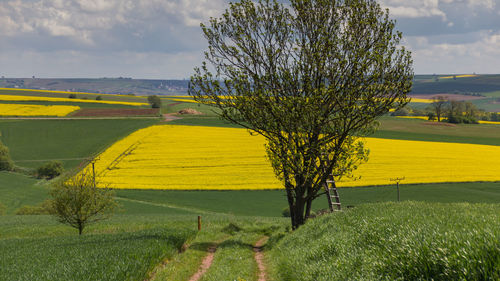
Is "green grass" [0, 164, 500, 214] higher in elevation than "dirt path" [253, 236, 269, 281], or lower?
lower

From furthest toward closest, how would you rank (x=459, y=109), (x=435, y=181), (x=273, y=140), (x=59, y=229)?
(x=459, y=109)
(x=435, y=181)
(x=59, y=229)
(x=273, y=140)

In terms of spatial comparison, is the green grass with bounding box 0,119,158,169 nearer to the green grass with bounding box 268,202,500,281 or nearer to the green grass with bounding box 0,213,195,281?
the green grass with bounding box 0,213,195,281

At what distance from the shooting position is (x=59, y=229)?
38.1 meters

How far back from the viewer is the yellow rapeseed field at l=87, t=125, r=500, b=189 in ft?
195

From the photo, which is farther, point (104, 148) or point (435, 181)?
point (104, 148)

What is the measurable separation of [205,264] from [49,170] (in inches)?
2394

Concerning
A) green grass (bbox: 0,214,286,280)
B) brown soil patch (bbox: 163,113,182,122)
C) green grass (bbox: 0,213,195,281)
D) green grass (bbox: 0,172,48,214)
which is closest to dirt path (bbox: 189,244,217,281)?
green grass (bbox: 0,214,286,280)

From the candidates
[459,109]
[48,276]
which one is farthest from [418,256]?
[459,109]

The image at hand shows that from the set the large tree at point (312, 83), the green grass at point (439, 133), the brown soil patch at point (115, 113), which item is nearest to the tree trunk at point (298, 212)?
the large tree at point (312, 83)

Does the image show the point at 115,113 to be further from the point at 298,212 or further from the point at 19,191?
the point at 298,212

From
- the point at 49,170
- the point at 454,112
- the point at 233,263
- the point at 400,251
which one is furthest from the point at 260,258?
the point at 454,112

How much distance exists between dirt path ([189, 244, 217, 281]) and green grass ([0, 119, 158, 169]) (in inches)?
2319

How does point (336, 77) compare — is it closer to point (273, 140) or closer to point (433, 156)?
point (273, 140)

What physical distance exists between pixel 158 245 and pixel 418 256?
14.2 meters
